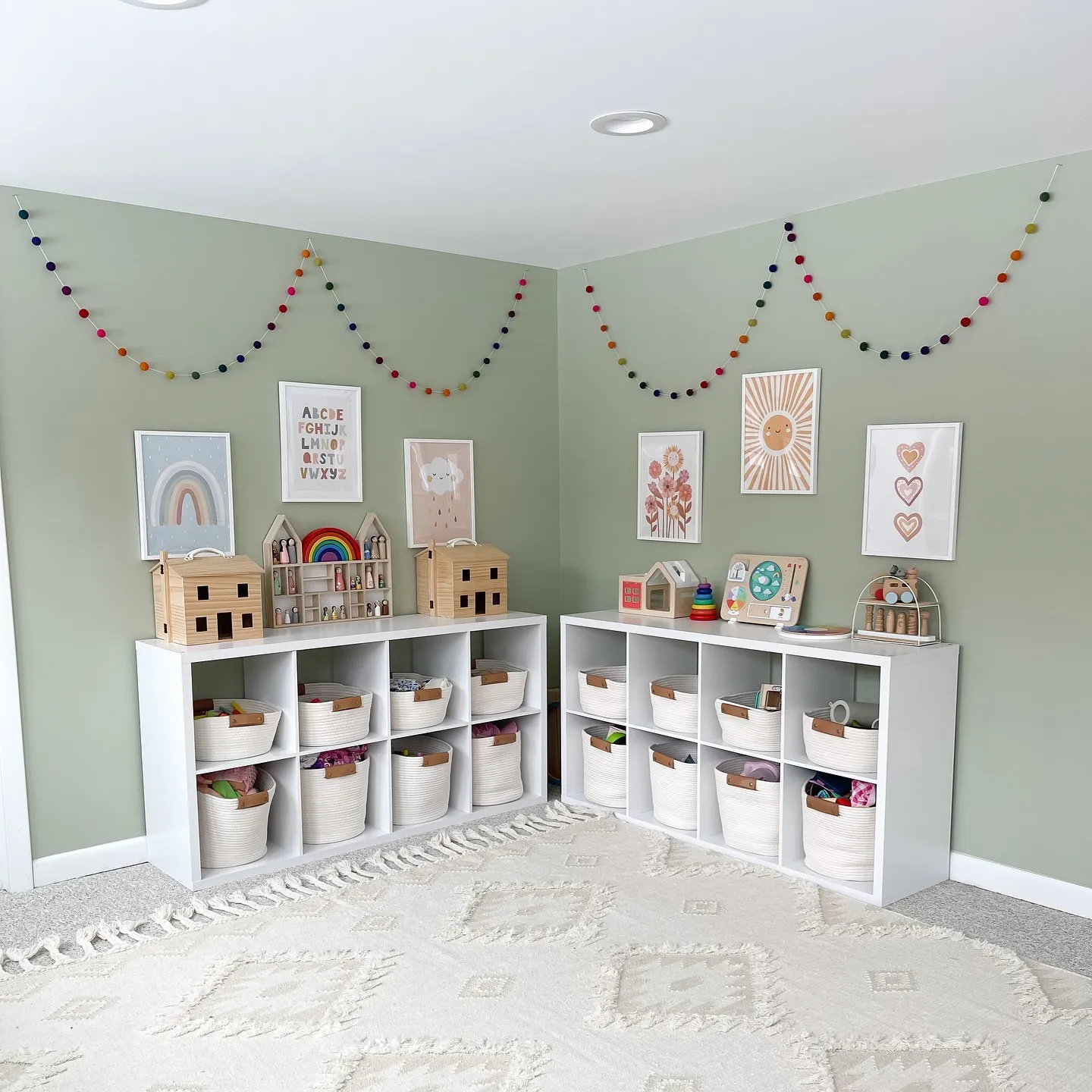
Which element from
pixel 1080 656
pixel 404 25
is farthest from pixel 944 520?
pixel 404 25

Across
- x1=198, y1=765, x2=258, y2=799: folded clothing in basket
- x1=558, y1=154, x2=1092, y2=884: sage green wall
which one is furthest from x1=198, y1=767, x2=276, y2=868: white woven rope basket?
x1=558, y1=154, x2=1092, y2=884: sage green wall

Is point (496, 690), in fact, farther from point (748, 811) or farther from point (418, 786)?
point (748, 811)

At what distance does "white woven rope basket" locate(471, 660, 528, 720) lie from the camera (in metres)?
3.87

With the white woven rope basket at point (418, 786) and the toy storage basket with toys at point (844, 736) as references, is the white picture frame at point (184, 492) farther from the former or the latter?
the toy storage basket with toys at point (844, 736)

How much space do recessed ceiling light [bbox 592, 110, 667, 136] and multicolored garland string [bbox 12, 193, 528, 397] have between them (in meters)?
1.44

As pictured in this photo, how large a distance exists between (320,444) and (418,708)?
3.35 feet

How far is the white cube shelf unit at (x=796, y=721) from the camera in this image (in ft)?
9.93

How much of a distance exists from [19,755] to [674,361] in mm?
2656

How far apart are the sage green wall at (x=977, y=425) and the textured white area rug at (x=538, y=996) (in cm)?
61

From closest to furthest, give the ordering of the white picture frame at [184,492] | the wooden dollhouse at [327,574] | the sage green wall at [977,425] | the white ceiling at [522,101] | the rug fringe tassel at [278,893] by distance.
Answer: the white ceiling at [522,101]
the rug fringe tassel at [278,893]
the sage green wall at [977,425]
the white picture frame at [184,492]
the wooden dollhouse at [327,574]

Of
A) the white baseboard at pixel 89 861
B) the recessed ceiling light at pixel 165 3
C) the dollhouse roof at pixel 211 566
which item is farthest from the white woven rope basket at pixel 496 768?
the recessed ceiling light at pixel 165 3

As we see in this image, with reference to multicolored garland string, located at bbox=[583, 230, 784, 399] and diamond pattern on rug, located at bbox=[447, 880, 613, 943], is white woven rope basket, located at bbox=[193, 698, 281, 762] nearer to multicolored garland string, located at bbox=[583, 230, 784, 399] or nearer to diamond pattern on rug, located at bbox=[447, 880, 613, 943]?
diamond pattern on rug, located at bbox=[447, 880, 613, 943]

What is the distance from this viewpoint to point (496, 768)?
3.90 meters

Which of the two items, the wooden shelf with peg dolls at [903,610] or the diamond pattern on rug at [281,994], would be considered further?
the wooden shelf with peg dolls at [903,610]
